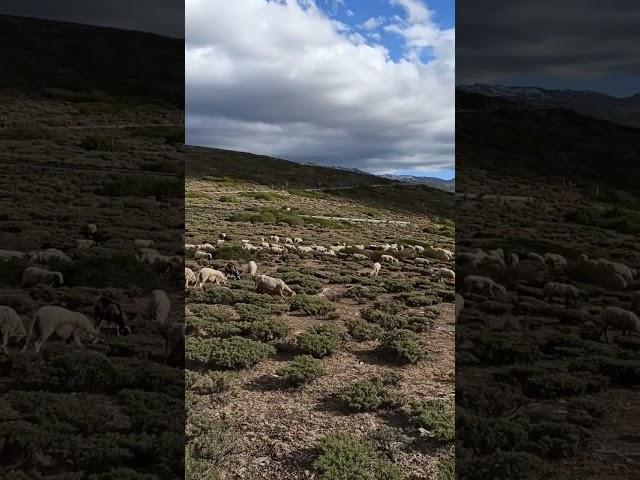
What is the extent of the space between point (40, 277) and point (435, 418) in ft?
20.6

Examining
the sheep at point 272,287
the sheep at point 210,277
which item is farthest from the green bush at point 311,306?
the sheep at point 210,277

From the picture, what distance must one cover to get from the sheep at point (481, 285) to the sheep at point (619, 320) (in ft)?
1.54

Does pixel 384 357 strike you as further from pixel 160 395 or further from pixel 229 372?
pixel 160 395

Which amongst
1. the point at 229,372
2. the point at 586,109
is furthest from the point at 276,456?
the point at 586,109

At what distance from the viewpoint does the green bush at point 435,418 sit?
784cm

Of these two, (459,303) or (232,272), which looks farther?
(232,272)

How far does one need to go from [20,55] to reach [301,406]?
6.57m

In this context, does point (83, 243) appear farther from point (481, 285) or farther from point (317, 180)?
point (317, 180)

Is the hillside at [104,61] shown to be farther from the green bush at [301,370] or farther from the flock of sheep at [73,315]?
the green bush at [301,370]

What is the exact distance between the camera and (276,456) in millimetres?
7527

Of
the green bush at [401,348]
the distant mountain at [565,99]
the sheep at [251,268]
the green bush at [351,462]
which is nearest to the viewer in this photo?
the distant mountain at [565,99]

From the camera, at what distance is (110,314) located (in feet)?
10.2

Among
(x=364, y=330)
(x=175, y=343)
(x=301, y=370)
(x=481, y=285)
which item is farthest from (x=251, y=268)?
(x=481, y=285)

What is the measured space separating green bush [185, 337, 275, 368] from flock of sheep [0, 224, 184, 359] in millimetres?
6476
